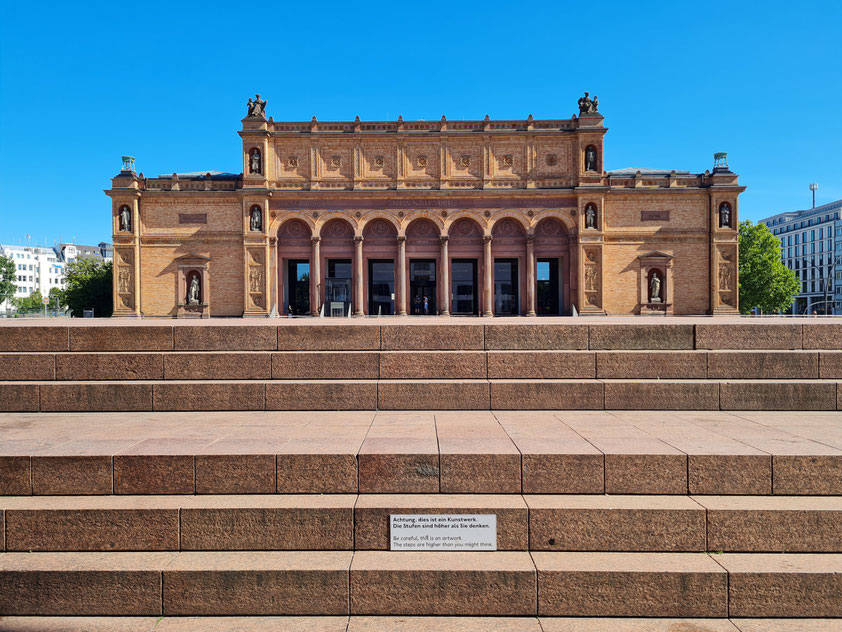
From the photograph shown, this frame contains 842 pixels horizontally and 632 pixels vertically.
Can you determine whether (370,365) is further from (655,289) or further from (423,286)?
(655,289)

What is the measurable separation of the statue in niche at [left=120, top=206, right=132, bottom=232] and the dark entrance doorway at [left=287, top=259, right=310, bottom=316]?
44.5ft

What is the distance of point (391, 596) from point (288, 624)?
99 centimetres

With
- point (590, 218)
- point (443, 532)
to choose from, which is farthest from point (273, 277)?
point (443, 532)

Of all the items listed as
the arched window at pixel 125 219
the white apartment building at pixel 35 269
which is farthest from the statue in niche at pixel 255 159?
the white apartment building at pixel 35 269

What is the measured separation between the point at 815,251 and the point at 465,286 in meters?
119

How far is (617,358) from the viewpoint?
8883 millimetres

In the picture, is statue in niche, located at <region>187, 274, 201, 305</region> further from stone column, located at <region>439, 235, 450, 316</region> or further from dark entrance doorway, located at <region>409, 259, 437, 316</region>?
stone column, located at <region>439, 235, 450, 316</region>

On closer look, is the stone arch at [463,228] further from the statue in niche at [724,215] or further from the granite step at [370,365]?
the granite step at [370,365]

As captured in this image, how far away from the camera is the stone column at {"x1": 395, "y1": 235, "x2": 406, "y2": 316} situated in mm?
41944

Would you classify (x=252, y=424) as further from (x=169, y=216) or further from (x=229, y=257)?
(x=169, y=216)

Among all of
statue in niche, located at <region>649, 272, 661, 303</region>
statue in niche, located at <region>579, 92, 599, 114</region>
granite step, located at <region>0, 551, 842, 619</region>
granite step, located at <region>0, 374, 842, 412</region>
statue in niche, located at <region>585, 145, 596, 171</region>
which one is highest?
statue in niche, located at <region>579, 92, 599, 114</region>

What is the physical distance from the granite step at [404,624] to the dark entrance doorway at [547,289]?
39.5m

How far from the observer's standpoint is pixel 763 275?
198 ft

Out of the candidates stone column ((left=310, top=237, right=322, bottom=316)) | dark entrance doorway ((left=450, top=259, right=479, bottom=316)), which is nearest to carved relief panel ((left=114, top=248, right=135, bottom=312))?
stone column ((left=310, top=237, right=322, bottom=316))
